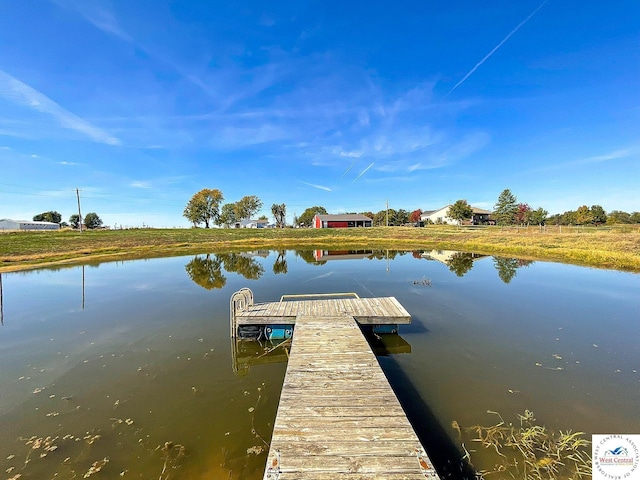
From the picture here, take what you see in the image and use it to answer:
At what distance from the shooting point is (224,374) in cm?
764

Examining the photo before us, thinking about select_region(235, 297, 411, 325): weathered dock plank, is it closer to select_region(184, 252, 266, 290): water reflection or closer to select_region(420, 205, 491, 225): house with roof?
select_region(184, 252, 266, 290): water reflection

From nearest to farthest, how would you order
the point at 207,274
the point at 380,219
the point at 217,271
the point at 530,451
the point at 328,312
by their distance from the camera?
the point at 530,451 < the point at 328,312 < the point at 207,274 < the point at 217,271 < the point at 380,219

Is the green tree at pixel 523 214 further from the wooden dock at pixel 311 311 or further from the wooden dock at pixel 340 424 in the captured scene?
the wooden dock at pixel 340 424

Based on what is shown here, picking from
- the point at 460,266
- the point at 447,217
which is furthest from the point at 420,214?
the point at 460,266

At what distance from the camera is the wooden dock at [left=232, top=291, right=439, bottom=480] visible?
3484 millimetres

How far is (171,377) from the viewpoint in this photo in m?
7.50

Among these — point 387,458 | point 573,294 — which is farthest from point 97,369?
point 573,294

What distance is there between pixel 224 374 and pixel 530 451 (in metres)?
7.01

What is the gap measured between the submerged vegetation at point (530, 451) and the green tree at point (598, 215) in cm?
9174

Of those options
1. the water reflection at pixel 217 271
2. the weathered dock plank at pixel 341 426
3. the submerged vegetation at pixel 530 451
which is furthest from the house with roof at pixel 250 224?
the submerged vegetation at pixel 530 451

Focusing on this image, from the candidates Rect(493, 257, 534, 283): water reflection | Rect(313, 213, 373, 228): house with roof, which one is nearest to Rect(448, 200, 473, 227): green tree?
Rect(313, 213, 373, 228): house with roof

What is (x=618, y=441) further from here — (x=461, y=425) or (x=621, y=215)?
(x=621, y=215)

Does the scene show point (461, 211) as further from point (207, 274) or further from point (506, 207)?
point (207, 274)
